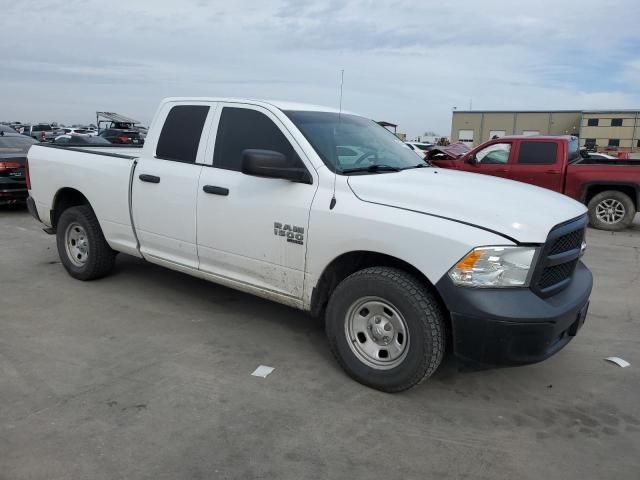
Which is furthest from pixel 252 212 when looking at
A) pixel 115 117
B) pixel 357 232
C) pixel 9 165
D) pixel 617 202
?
pixel 115 117

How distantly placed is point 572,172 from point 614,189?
87cm

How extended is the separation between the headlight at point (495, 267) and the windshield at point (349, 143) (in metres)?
1.19

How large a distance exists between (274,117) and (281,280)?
1251 millimetres

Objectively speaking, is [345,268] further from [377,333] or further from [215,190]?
[215,190]

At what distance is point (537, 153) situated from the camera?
10750mm

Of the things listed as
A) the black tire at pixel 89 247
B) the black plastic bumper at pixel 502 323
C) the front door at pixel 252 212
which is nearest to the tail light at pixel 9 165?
the black tire at pixel 89 247

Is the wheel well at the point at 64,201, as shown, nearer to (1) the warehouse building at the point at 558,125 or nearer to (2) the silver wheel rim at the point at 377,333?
(2) the silver wheel rim at the point at 377,333

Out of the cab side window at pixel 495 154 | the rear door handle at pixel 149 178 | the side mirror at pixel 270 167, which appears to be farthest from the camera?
the cab side window at pixel 495 154

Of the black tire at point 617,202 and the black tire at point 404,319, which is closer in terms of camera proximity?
the black tire at point 404,319

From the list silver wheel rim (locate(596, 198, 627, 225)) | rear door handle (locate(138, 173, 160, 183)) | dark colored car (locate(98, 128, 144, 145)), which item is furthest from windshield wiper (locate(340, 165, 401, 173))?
dark colored car (locate(98, 128, 144, 145))

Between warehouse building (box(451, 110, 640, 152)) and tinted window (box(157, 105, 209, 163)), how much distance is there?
63.2 m

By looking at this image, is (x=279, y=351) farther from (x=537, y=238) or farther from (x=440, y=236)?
(x=537, y=238)

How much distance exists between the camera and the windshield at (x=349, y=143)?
400 cm

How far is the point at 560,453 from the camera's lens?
2988mm
